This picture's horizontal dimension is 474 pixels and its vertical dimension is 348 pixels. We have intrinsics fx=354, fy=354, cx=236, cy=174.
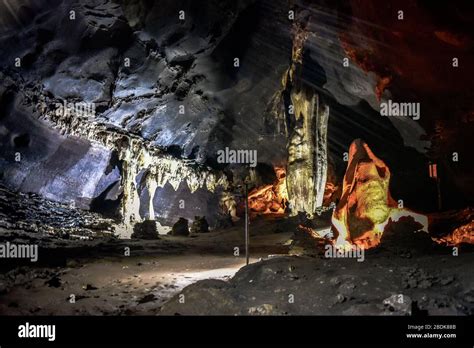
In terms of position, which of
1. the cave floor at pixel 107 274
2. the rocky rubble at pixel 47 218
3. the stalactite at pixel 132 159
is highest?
the stalactite at pixel 132 159

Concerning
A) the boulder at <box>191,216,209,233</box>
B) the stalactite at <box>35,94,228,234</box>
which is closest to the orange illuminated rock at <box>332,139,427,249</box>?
the stalactite at <box>35,94,228,234</box>

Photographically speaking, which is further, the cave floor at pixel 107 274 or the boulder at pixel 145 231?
the boulder at pixel 145 231

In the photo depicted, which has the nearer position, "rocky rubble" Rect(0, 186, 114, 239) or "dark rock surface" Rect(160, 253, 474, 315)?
"dark rock surface" Rect(160, 253, 474, 315)

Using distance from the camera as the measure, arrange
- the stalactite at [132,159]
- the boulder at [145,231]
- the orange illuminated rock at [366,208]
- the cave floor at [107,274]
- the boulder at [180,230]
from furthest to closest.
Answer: the boulder at [180,230], the stalactite at [132,159], the boulder at [145,231], the orange illuminated rock at [366,208], the cave floor at [107,274]

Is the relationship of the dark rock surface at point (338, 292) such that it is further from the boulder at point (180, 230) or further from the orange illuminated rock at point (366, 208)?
the boulder at point (180, 230)

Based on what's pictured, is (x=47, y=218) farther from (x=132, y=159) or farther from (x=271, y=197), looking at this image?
(x=271, y=197)

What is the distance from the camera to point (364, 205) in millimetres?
10836

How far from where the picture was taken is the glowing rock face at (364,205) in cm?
1055

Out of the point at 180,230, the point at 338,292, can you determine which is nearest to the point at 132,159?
the point at 180,230

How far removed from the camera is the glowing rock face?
416 inches

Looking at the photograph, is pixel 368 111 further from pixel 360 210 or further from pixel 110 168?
pixel 110 168

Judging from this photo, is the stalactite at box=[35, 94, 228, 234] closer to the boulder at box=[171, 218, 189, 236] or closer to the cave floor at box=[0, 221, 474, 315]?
the boulder at box=[171, 218, 189, 236]

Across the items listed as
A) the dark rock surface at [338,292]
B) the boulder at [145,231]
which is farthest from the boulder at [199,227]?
the dark rock surface at [338,292]
